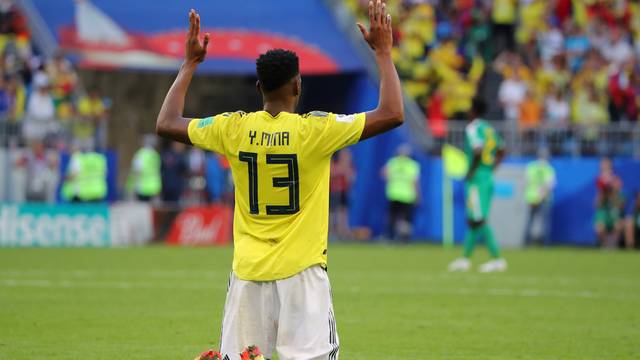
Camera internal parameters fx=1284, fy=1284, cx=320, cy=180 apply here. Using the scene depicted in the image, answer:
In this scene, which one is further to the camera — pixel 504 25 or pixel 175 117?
pixel 504 25

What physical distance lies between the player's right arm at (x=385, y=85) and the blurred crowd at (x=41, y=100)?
21.2 meters

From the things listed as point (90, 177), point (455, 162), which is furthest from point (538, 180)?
point (90, 177)

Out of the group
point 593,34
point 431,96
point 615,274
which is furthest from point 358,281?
point 593,34

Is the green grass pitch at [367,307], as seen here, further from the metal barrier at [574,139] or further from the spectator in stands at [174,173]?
the spectator in stands at [174,173]

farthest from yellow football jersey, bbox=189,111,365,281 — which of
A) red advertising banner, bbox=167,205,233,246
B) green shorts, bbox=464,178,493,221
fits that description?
red advertising banner, bbox=167,205,233,246

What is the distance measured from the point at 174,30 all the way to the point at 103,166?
456 cm

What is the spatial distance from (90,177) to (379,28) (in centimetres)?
2067

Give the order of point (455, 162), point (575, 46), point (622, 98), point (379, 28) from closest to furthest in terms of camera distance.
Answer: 1. point (379, 28)
2. point (455, 162)
3. point (622, 98)
4. point (575, 46)

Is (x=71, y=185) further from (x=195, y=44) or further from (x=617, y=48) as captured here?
(x=195, y=44)

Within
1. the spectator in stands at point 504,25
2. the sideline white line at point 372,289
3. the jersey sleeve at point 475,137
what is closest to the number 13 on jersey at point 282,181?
the sideline white line at point 372,289

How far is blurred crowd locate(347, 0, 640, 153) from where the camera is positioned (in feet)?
95.1

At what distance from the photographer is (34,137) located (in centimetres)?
2688

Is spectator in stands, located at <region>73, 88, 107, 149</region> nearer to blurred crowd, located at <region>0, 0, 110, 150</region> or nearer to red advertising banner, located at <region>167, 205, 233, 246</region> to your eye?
blurred crowd, located at <region>0, 0, 110, 150</region>

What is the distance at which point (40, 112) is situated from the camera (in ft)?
90.9
